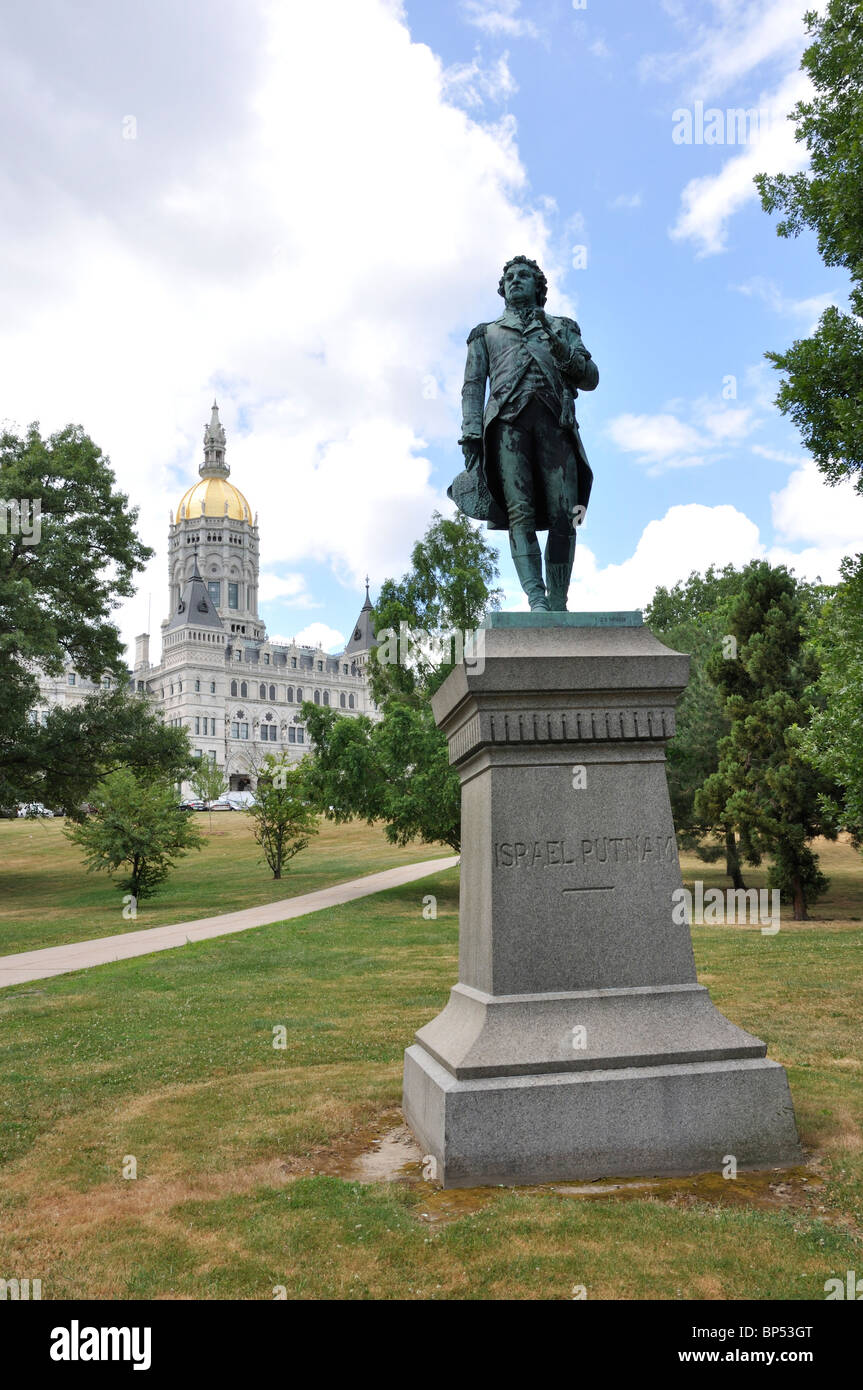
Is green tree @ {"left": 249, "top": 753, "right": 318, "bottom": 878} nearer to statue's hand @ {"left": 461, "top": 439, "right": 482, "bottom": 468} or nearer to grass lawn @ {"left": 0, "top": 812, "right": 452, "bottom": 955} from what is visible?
grass lawn @ {"left": 0, "top": 812, "right": 452, "bottom": 955}

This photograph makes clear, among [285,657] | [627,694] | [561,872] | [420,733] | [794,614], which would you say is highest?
[285,657]

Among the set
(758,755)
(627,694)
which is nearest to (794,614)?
(758,755)

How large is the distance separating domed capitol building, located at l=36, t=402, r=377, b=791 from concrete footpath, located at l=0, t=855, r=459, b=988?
7793cm

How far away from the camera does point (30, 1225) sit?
4.14 meters

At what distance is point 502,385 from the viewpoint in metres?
5.97

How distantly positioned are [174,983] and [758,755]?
1471 centimetres

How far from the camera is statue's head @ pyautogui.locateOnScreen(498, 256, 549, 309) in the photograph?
6160mm

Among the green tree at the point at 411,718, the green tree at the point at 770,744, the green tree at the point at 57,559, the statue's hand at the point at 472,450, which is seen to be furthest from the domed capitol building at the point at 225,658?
the statue's hand at the point at 472,450

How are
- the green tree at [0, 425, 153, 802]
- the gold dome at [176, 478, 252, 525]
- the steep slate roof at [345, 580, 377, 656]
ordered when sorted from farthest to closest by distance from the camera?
the gold dome at [176, 478, 252, 525] → the steep slate roof at [345, 580, 377, 656] → the green tree at [0, 425, 153, 802]

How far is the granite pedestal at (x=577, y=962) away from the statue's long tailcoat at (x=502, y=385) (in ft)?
3.44

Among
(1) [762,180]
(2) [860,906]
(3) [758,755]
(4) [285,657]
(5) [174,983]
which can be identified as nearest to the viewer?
(5) [174,983]

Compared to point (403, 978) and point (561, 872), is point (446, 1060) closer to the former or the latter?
point (561, 872)

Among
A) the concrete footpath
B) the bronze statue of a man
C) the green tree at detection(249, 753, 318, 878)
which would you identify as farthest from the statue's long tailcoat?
the green tree at detection(249, 753, 318, 878)

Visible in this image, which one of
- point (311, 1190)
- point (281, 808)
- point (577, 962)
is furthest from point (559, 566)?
point (281, 808)
